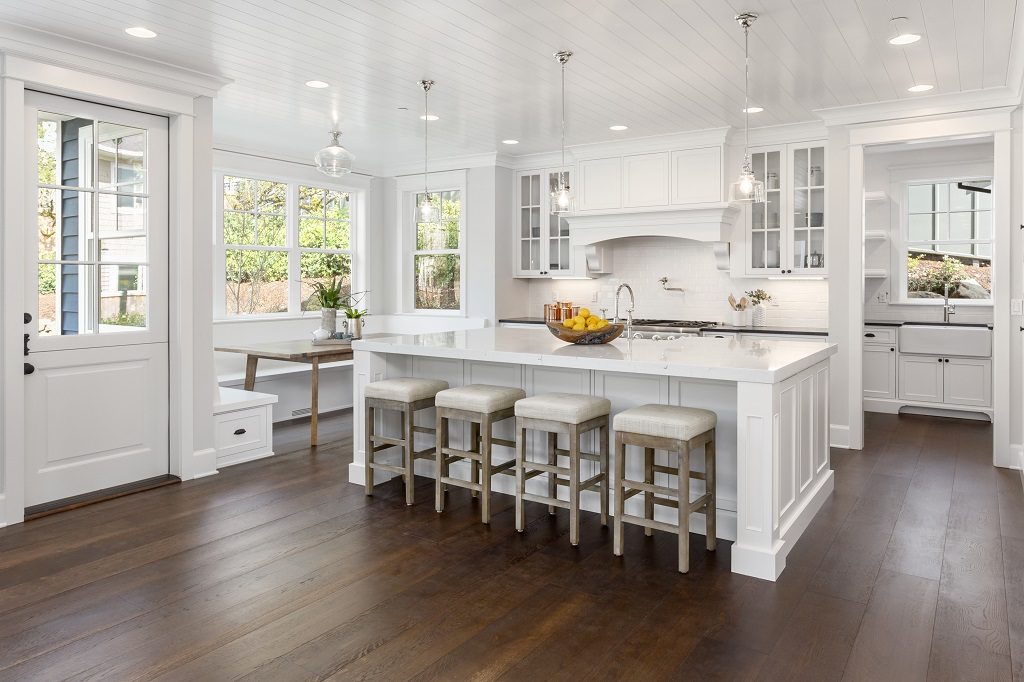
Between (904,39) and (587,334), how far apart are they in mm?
2380

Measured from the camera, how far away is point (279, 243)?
23.6 feet

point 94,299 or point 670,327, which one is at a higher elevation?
point 94,299

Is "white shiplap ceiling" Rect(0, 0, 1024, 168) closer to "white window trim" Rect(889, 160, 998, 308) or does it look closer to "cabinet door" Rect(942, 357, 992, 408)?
"white window trim" Rect(889, 160, 998, 308)

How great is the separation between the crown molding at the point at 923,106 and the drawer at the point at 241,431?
15.8 feet

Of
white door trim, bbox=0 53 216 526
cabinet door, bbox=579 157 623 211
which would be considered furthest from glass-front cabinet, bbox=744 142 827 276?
white door trim, bbox=0 53 216 526

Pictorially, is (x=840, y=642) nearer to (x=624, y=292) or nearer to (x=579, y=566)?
(x=579, y=566)

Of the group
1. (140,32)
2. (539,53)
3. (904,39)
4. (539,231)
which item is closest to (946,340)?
(904,39)

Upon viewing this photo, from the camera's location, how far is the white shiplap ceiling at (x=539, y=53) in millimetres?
3615

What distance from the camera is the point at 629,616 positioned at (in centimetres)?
274

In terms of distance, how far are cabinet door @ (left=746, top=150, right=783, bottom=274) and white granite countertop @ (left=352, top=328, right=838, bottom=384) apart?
7.57 ft

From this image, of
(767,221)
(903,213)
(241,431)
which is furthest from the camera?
(903,213)

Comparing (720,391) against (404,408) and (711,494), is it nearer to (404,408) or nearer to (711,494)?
(711,494)

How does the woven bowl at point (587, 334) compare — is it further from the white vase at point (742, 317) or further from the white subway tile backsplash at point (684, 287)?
the white subway tile backsplash at point (684, 287)

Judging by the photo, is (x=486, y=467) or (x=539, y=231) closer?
(x=486, y=467)
